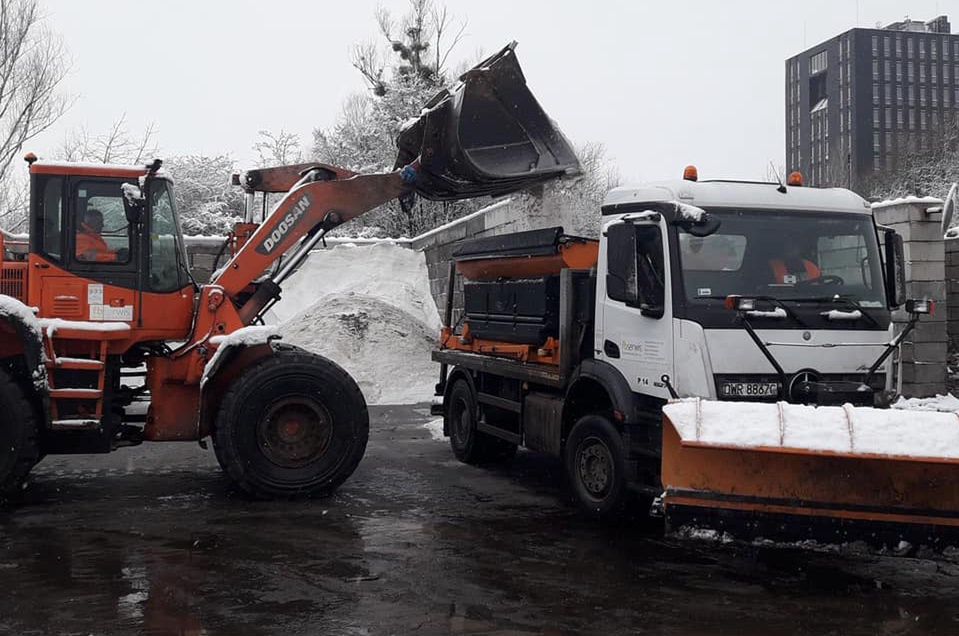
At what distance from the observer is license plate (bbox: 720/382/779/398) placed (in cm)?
646

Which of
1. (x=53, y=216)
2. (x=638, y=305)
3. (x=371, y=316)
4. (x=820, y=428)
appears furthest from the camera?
(x=371, y=316)

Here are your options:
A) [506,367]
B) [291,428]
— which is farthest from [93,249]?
[506,367]

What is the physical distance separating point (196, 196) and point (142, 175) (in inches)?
1030

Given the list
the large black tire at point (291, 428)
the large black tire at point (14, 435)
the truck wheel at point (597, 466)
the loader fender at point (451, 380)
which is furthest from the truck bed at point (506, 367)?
the large black tire at point (14, 435)

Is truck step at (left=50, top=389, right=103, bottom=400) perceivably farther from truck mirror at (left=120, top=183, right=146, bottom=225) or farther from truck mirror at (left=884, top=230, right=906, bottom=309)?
truck mirror at (left=884, top=230, right=906, bottom=309)

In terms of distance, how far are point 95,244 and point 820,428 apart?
6417mm

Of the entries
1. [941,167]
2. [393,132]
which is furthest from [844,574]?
[941,167]

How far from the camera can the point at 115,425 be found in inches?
331

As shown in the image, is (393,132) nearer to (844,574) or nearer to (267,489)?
(267,489)

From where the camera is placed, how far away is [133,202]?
825 centimetres

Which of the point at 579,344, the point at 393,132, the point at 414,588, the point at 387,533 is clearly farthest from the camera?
the point at 393,132

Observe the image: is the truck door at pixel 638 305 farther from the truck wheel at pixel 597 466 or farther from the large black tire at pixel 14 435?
the large black tire at pixel 14 435

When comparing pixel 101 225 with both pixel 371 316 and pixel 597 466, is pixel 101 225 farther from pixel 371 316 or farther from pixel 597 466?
pixel 371 316

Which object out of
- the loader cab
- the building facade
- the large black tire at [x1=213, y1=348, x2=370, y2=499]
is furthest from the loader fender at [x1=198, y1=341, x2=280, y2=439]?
the building facade
